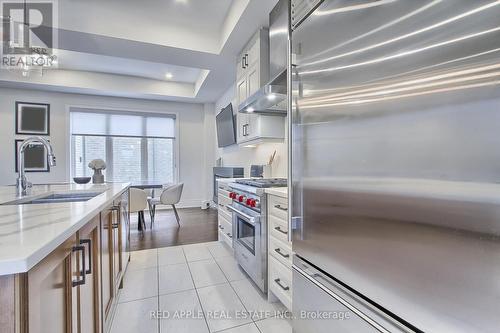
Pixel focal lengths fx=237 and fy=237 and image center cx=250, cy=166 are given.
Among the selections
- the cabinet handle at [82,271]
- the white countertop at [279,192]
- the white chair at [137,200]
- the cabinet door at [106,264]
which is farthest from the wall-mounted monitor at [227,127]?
the cabinet handle at [82,271]

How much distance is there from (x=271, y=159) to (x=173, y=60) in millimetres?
1984

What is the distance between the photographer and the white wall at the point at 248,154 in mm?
2947

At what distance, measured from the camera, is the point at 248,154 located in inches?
159

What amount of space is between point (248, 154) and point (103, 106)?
3.63m

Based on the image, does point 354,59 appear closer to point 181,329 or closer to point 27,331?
point 27,331

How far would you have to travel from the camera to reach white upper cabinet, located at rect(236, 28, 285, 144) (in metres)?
2.57

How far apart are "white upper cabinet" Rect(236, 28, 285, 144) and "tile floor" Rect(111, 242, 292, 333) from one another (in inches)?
60.1

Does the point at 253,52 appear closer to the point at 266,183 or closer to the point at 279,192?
the point at 266,183

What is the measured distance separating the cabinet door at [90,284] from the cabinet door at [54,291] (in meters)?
0.08

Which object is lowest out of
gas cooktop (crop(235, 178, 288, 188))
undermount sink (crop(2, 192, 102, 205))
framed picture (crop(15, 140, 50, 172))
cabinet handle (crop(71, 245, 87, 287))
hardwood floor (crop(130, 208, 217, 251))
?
hardwood floor (crop(130, 208, 217, 251))

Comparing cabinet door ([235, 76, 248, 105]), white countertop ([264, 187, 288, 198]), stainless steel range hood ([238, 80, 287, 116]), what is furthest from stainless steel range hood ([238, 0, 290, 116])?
white countertop ([264, 187, 288, 198])

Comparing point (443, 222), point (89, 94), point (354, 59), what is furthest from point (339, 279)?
point (89, 94)

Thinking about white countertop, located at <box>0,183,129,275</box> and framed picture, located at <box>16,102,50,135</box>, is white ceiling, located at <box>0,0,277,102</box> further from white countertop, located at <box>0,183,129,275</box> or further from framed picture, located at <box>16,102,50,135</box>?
white countertop, located at <box>0,183,129,275</box>

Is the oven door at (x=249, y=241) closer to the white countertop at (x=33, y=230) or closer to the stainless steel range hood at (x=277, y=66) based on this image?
the stainless steel range hood at (x=277, y=66)
